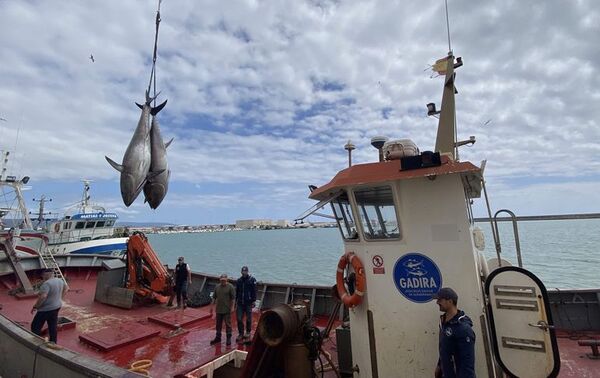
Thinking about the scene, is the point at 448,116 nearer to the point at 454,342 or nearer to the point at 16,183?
the point at 454,342

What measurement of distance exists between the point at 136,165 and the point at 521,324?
6.22m

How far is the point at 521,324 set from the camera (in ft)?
11.6

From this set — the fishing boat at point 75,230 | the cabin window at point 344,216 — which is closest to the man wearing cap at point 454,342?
the cabin window at point 344,216

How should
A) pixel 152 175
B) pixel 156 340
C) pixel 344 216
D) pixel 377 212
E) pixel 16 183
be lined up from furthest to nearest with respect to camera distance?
1. pixel 16 183
2. pixel 156 340
3. pixel 152 175
4. pixel 344 216
5. pixel 377 212

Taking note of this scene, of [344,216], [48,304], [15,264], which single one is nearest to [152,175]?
[48,304]

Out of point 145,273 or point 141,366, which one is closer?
point 141,366

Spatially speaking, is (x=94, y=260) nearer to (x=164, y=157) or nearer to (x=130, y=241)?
(x=130, y=241)

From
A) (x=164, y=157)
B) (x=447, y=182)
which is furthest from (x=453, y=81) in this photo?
(x=164, y=157)

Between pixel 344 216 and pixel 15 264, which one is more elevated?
pixel 344 216

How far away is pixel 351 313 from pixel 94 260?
13455 millimetres

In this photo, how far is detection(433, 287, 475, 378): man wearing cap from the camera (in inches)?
122

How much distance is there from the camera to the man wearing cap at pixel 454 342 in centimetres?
310

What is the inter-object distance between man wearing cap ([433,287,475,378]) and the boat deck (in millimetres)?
2751

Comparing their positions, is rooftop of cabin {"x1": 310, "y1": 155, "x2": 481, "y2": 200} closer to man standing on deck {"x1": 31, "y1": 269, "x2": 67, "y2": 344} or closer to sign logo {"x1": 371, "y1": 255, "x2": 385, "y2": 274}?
sign logo {"x1": 371, "y1": 255, "x2": 385, "y2": 274}
